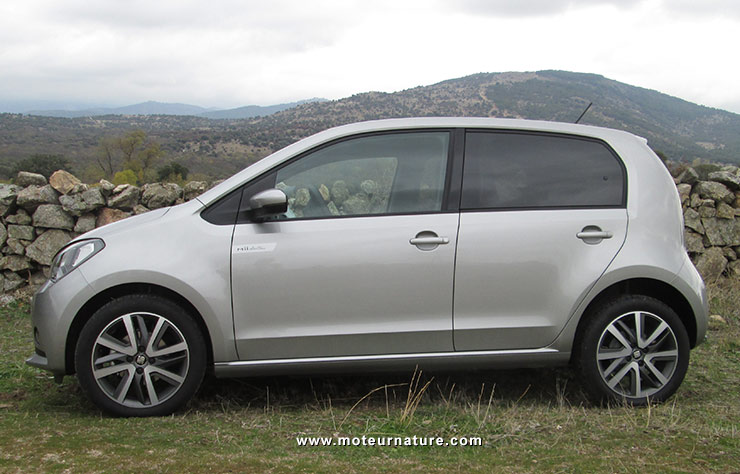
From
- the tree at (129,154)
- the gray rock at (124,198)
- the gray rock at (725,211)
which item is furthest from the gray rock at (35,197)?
the tree at (129,154)

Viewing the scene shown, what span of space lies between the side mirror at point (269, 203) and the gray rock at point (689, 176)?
6.99m

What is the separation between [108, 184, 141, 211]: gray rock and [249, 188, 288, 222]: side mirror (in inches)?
190

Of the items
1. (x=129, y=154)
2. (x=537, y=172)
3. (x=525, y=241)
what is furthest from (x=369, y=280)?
(x=129, y=154)

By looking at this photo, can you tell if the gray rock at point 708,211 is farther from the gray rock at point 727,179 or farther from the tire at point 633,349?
the tire at point 633,349

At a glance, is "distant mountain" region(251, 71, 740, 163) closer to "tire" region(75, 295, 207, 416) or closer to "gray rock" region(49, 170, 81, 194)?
"gray rock" region(49, 170, 81, 194)

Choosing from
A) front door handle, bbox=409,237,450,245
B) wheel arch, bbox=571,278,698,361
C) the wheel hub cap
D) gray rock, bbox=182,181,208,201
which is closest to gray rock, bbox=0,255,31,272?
gray rock, bbox=182,181,208,201

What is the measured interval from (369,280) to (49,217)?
222 inches

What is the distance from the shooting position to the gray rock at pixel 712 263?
837 cm

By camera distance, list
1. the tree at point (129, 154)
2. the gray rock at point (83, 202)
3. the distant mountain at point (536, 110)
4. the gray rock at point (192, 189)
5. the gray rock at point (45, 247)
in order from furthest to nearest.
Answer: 1. the distant mountain at point (536, 110)
2. the tree at point (129, 154)
3. the gray rock at point (192, 189)
4. the gray rock at point (83, 202)
5. the gray rock at point (45, 247)

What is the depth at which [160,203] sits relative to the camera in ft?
26.8

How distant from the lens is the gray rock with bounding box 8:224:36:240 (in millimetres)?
7773

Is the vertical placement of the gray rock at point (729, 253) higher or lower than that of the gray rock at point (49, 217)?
lower

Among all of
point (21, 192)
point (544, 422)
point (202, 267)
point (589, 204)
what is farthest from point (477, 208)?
point (21, 192)

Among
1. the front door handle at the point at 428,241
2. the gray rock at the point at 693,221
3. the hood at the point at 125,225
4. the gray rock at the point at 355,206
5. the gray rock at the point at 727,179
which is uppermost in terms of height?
the gray rock at the point at 355,206
